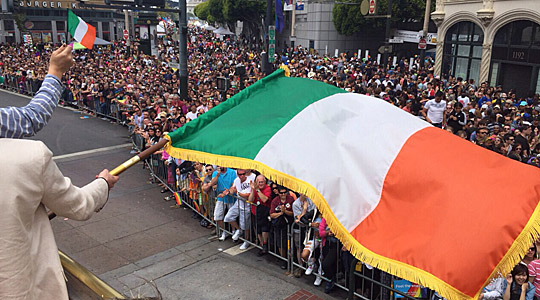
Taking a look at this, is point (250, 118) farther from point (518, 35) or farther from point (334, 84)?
point (518, 35)

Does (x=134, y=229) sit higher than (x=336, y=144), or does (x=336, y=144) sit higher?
(x=336, y=144)

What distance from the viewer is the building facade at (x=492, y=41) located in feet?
76.8

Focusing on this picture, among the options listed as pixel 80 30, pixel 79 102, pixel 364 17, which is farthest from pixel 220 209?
pixel 364 17

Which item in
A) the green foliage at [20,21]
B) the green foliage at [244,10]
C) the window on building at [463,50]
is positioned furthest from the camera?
the green foliage at [20,21]

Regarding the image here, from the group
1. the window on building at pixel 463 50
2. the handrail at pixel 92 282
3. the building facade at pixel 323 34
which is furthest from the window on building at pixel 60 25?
the handrail at pixel 92 282

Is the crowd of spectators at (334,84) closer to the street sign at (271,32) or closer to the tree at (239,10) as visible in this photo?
the street sign at (271,32)

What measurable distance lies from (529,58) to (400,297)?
2181 cm

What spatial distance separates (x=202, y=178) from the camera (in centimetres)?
990

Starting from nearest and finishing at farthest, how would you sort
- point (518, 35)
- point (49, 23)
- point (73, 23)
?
point (73, 23), point (518, 35), point (49, 23)

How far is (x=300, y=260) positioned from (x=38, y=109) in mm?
6305

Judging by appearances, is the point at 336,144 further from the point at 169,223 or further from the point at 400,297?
the point at 169,223

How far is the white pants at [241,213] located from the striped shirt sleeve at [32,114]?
262 inches

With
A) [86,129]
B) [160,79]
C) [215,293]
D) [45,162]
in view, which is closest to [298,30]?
[160,79]

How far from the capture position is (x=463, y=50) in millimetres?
28562
